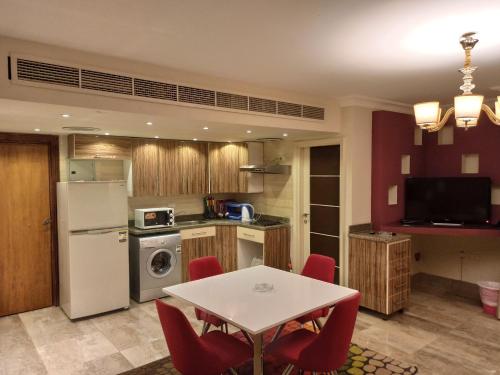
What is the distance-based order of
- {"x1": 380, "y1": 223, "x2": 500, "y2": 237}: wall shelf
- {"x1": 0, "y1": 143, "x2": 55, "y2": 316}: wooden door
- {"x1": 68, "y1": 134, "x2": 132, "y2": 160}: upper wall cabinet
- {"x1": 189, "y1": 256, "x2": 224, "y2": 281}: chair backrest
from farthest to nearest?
{"x1": 68, "y1": 134, "x2": 132, "y2": 160}: upper wall cabinet < {"x1": 0, "y1": 143, "x2": 55, "y2": 316}: wooden door < {"x1": 380, "y1": 223, "x2": 500, "y2": 237}: wall shelf < {"x1": 189, "y1": 256, "x2": 224, "y2": 281}: chair backrest

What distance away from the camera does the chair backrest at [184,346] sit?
207 cm

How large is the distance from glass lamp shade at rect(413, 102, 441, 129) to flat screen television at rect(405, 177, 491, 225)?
240 cm

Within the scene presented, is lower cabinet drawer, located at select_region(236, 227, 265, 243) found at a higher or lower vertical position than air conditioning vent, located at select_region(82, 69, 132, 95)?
lower

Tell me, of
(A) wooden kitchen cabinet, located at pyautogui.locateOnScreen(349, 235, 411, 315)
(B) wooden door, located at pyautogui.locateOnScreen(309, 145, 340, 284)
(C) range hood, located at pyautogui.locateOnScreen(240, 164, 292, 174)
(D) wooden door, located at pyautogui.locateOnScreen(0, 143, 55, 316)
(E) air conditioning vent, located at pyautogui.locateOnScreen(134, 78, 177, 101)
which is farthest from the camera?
(C) range hood, located at pyautogui.locateOnScreen(240, 164, 292, 174)

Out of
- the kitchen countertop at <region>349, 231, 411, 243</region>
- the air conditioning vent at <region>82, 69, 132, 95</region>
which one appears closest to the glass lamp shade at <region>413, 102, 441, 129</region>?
the kitchen countertop at <region>349, 231, 411, 243</region>

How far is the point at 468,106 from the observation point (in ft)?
7.26

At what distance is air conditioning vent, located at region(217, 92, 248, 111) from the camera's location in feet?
10.8

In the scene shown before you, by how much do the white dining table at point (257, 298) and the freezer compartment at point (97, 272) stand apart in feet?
5.45

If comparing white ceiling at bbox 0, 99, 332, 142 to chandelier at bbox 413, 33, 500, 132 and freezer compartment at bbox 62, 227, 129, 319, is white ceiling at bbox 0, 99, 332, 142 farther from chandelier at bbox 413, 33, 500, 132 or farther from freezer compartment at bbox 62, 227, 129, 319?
chandelier at bbox 413, 33, 500, 132

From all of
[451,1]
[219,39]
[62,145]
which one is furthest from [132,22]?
[62,145]

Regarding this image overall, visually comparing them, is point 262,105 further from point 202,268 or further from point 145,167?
point 145,167

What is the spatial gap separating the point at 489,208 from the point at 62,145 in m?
5.22

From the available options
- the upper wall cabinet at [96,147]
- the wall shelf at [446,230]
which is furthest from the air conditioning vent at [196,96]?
the wall shelf at [446,230]

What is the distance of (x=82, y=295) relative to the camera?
3982 mm
